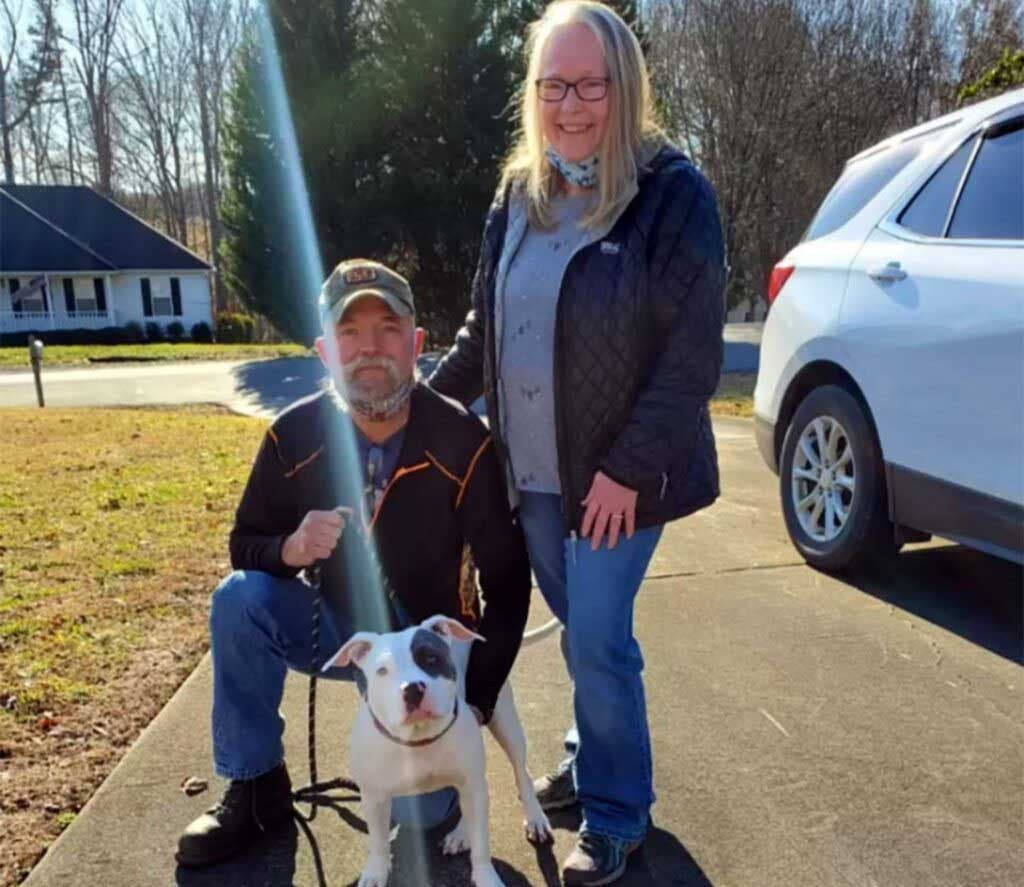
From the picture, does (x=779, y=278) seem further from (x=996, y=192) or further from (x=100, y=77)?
(x=100, y=77)

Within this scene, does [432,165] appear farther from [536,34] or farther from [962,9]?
[536,34]

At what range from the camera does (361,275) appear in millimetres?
2535

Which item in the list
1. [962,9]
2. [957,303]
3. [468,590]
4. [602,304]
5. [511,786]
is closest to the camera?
[602,304]

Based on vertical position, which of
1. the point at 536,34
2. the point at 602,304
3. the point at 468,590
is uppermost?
the point at 536,34

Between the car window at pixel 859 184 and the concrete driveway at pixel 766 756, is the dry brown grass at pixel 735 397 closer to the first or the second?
the car window at pixel 859 184

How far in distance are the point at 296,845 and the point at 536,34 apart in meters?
2.29

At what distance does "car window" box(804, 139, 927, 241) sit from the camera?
4.50m

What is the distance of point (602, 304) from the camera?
2209mm

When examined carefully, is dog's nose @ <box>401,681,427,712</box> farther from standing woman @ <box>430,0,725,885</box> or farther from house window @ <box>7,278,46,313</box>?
house window @ <box>7,278,46,313</box>

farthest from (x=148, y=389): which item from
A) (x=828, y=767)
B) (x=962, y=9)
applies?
(x=962, y=9)

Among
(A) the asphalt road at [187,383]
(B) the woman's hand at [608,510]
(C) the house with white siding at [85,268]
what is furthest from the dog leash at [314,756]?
(C) the house with white siding at [85,268]

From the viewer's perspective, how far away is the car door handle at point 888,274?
13.3 ft

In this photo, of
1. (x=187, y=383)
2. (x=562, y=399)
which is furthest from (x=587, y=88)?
(x=187, y=383)

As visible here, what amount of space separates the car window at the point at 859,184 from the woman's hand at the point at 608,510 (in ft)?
9.98
